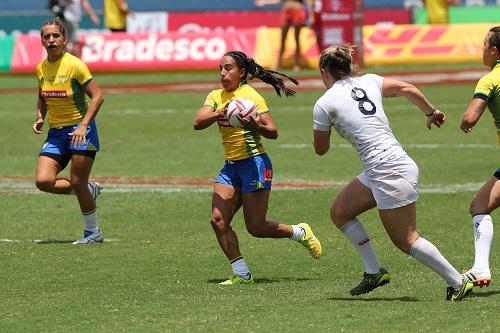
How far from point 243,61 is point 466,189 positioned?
714 centimetres

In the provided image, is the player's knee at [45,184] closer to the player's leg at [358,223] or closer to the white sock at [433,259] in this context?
the player's leg at [358,223]

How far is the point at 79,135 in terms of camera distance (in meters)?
14.1

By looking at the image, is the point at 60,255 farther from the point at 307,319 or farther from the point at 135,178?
the point at 135,178

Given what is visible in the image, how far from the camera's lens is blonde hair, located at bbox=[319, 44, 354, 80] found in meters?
10.4

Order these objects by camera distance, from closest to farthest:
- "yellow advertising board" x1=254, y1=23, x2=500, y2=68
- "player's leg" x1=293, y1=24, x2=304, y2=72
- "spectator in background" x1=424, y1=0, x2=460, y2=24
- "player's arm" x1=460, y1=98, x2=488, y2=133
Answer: "player's arm" x1=460, y1=98, x2=488, y2=133 → "player's leg" x1=293, y1=24, x2=304, y2=72 → "yellow advertising board" x1=254, y1=23, x2=500, y2=68 → "spectator in background" x1=424, y1=0, x2=460, y2=24

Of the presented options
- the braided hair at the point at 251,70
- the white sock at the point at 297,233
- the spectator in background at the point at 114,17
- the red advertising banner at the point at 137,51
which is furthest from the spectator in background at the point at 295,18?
the braided hair at the point at 251,70

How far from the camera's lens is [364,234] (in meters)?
10.9

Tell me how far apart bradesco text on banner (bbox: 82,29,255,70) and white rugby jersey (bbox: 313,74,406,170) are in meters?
26.8

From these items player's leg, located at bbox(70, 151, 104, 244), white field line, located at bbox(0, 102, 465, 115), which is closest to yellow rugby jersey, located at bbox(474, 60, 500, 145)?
player's leg, located at bbox(70, 151, 104, 244)

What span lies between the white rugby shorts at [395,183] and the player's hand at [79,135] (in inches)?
180

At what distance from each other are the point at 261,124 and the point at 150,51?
26543mm

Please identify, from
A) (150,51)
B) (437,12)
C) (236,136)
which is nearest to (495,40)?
(236,136)

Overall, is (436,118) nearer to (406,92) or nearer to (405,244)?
(406,92)

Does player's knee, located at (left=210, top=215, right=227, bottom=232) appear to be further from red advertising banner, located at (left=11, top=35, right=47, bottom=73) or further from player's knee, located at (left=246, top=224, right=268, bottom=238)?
red advertising banner, located at (left=11, top=35, right=47, bottom=73)
